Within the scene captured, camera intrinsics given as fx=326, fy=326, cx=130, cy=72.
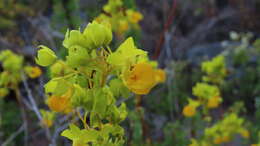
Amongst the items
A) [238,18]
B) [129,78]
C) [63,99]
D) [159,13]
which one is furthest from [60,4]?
[238,18]

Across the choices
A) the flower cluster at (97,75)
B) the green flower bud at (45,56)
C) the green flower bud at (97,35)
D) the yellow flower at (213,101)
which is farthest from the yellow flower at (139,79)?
the yellow flower at (213,101)

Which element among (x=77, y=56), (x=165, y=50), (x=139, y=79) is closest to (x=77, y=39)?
(x=77, y=56)

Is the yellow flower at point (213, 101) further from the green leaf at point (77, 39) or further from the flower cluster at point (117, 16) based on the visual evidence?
the green leaf at point (77, 39)

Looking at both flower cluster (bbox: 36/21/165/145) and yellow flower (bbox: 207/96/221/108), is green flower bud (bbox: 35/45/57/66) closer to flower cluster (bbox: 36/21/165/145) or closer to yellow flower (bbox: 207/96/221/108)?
flower cluster (bbox: 36/21/165/145)

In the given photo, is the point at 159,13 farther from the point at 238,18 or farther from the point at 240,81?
the point at 240,81

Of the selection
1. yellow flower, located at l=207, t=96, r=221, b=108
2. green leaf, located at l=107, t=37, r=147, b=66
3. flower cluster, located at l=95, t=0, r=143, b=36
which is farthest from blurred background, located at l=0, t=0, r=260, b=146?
green leaf, located at l=107, t=37, r=147, b=66

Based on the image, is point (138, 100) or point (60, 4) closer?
point (138, 100)
